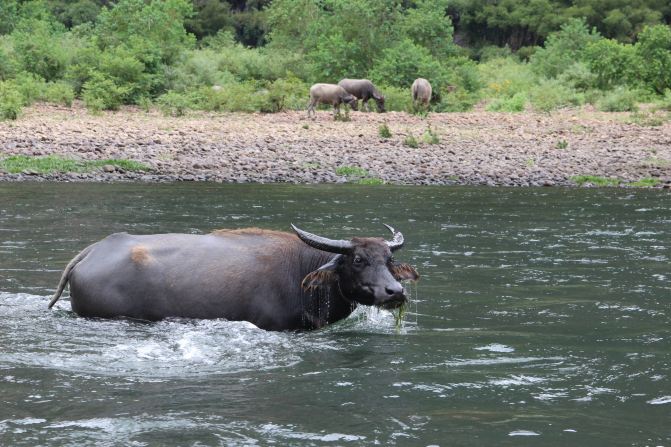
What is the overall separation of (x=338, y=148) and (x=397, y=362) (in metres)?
17.5

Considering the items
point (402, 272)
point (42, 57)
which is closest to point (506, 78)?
point (42, 57)

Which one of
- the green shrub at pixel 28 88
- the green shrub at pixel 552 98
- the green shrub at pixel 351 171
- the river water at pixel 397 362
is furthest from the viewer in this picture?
the green shrub at pixel 552 98

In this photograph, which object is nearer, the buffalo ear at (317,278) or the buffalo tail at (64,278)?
the buffalo ear at (317,278)

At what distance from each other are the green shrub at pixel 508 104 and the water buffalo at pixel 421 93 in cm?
242

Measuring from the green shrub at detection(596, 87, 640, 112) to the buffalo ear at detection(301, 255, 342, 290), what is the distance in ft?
82.6

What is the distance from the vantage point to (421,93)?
33.9 metres

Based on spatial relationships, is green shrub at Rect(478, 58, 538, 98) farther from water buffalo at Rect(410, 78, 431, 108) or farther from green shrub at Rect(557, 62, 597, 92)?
water buffalo at Rect(410, 78, 431, 108)

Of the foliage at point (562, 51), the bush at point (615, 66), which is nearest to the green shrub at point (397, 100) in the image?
the bush at point (615, 66)

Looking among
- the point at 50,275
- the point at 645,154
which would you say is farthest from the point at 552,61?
the point at 50,275

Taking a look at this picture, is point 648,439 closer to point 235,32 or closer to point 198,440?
point 198,440

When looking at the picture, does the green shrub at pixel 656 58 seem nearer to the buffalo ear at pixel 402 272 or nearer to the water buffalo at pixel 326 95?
the water buffalo at pixel 326 95

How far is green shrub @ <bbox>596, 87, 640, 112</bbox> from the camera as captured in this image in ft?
106

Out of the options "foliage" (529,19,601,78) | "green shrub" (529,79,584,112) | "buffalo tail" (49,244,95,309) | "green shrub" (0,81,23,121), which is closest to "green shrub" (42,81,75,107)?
"green shrub" (0,81,23,121)

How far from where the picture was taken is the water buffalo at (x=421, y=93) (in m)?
33.8
